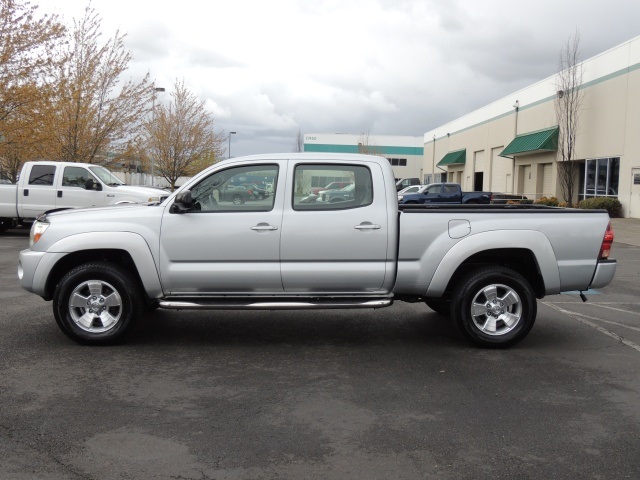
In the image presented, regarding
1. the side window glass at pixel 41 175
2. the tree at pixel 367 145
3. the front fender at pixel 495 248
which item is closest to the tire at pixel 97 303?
the front fender at pixel 495 248

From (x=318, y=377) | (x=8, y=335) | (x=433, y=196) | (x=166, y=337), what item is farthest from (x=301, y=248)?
(x=433, y=196)

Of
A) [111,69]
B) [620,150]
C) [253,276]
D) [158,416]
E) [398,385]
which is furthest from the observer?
[620,150]

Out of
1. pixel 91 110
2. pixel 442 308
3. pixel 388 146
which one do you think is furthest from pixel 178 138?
pixel 388 146

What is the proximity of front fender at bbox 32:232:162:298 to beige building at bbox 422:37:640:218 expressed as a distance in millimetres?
27754

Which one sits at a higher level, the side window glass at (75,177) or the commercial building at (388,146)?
the commercial building at (388,146)

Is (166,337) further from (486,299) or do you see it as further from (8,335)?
(486,299)

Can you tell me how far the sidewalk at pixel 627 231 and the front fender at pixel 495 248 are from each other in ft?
47.2

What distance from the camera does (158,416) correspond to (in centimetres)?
482

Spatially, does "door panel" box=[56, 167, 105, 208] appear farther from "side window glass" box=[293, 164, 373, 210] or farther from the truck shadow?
"side window glass" box=[293, 164, 373, 210]

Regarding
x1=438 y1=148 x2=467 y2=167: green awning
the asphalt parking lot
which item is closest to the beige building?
x1=438 y1=148 x2=467 y2=167: green awning

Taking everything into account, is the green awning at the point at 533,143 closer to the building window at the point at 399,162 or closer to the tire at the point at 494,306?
the tire at the point at 494,306

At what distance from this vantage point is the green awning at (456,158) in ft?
190

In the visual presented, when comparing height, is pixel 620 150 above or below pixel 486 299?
above

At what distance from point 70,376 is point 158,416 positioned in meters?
1.34
